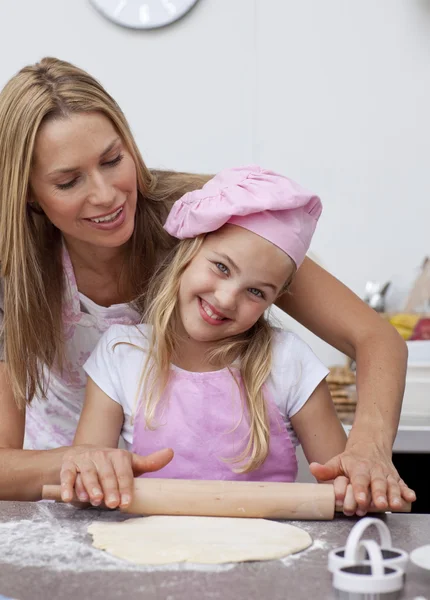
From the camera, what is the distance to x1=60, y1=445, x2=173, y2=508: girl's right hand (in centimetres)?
119

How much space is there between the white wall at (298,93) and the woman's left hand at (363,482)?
1.60 meters

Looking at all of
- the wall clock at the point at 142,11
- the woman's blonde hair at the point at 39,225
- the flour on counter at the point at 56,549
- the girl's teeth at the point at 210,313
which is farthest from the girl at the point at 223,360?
the wall clock at the point at 142,11

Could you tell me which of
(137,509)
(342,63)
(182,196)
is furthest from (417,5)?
(137,509)

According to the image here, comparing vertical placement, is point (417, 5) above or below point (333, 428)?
above

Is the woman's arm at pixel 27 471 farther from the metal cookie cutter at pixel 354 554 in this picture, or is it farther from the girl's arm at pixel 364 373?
the metal cookie cutter at pixel 354 554

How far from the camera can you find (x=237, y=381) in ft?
5.16

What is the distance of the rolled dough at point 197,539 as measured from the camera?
1029 millimetres

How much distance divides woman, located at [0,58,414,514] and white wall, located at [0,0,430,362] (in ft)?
4.03

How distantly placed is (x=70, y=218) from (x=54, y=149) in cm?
12

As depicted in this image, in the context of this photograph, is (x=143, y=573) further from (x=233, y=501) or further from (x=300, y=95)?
(x=300, y=95)

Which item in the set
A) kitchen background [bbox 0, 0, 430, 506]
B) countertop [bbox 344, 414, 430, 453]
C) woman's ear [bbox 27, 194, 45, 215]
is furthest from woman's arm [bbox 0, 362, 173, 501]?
kitchen background [bbox 0, 0, 430, 506]

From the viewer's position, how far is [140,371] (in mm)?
1578

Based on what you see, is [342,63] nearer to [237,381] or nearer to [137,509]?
[237,381]

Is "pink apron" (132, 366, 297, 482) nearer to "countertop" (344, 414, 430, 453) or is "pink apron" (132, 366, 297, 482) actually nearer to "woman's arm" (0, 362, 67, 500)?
"woman's arm" (0, 362, 67, 500)
